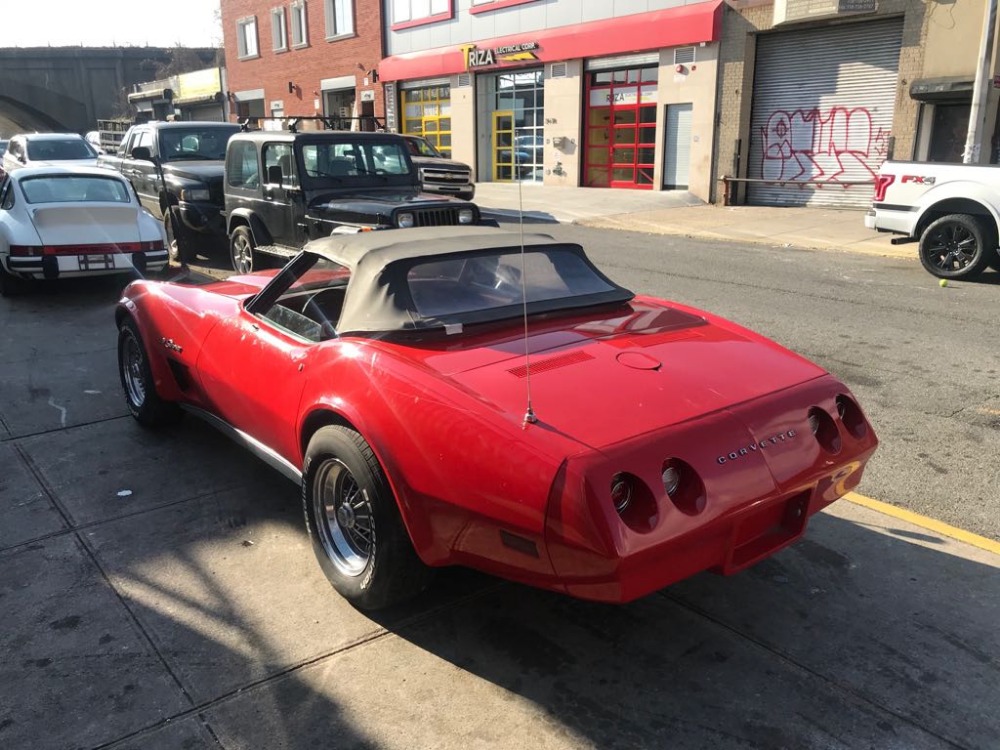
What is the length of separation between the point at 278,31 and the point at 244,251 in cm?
3134

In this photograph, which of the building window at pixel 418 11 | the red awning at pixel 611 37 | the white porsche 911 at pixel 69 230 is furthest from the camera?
the building window at pixel 418 11

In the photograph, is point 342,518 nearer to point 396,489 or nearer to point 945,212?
point 396,489

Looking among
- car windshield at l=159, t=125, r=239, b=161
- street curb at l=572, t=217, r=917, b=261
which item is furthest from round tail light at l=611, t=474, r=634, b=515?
car windshield at l=159, t=125, r=239, b=161

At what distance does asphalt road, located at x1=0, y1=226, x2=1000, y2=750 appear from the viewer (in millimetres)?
2660

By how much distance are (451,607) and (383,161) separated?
8225 mm

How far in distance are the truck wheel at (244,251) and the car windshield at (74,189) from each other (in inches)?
54.6

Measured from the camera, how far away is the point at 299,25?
3644cm

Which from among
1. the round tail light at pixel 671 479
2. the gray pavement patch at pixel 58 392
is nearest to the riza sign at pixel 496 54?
the gray pavement patch at pixel 58 392

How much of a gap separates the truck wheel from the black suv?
0.04ft

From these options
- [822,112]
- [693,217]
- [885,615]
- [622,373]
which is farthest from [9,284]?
[822,112]

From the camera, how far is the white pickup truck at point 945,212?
1031 centimetres

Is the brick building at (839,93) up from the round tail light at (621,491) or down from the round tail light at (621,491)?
up

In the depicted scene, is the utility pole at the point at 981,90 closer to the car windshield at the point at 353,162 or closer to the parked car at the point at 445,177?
the parked car at the point at 445,177

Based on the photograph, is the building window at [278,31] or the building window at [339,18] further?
the building window at [278,31]
